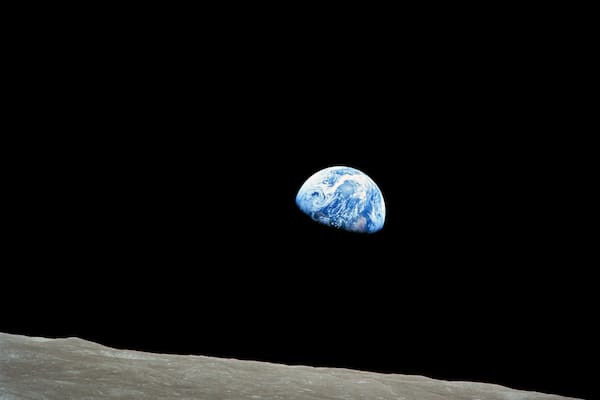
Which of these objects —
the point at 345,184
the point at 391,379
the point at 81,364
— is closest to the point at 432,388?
the point at 391,379

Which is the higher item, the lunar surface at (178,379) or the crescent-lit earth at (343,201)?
the crescent-lit earth at (343,201)

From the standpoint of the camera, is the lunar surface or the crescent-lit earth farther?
the crescent-lit earth

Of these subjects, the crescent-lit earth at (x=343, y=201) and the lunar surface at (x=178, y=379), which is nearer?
the lunar surface at (x=178, y=379)

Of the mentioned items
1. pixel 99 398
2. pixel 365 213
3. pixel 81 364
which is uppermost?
pixel 365 213

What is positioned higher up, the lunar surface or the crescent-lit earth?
the crescent-lit earth

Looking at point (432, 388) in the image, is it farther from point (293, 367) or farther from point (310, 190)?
point (310, 190)
